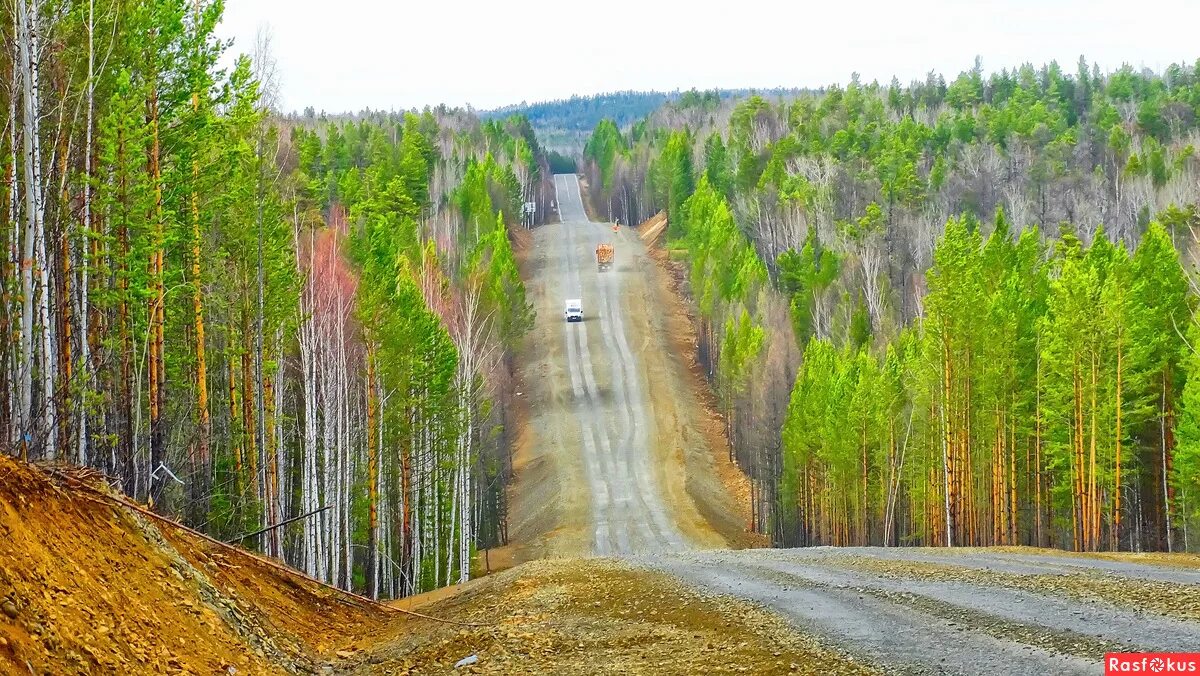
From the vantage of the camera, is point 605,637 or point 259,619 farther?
point 605,637

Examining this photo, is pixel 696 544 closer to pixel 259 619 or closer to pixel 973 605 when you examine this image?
pixel 973 605

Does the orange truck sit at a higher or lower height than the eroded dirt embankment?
higher

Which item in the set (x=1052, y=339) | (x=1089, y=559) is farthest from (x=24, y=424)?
(x=1052, y=339)

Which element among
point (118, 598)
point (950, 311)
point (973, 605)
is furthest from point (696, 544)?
point (118, 598)

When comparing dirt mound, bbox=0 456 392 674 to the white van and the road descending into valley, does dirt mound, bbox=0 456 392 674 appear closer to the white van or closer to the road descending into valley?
the road descending into valley

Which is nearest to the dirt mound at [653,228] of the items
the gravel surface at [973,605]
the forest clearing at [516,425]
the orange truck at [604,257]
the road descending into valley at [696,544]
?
the road descending into valley at [696,544]

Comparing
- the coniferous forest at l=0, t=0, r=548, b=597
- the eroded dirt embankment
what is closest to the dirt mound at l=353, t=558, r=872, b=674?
the eroded dirt embankment

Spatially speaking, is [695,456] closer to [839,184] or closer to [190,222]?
[839,184]
